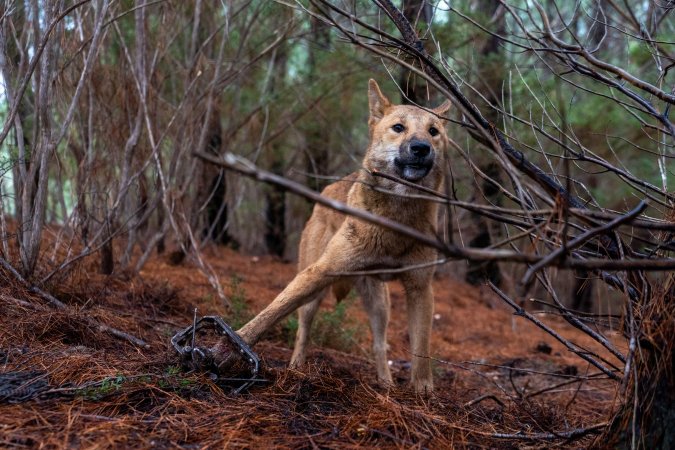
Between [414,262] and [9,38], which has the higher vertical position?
[9,38]

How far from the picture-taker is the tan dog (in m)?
4.12

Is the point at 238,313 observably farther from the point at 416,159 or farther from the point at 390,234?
the point at 416,159

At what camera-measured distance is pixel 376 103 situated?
5.27 m

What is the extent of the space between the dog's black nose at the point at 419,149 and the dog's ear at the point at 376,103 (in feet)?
3.13

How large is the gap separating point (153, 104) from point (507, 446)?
4.91 m

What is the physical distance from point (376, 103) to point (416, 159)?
1.11m

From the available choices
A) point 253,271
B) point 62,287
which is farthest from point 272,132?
point 62,287

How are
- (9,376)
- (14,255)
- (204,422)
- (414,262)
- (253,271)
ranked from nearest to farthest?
(204,422), (9,376), (414,262), (14,255), (253,271)

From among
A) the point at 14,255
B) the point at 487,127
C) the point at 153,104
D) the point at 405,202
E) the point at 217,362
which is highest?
the point at 153,104

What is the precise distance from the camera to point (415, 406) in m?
3.46

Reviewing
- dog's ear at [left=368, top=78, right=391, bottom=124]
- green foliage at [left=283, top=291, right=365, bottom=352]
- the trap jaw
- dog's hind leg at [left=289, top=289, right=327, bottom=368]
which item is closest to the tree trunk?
green foliage at [left=283, top=291, right=365, bottom=352]

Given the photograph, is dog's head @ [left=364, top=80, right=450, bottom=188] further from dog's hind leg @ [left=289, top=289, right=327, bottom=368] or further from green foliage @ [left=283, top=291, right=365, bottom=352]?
green foliage @ [left=283, top=291, right=365, bottom=352]

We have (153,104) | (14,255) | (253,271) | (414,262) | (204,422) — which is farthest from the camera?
(253,271)

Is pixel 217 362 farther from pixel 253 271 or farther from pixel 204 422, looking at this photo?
pixel 253 271
